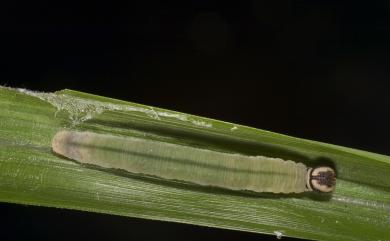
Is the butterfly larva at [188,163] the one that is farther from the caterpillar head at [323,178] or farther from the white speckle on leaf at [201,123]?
the white speckle on leaf at [201,123]

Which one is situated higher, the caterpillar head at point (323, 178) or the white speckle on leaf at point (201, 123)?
the white speckle on leaf at point (201, 123)

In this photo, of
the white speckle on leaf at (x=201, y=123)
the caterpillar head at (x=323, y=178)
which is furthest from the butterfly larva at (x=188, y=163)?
the white speckle on leaf at (x=201, y=123)

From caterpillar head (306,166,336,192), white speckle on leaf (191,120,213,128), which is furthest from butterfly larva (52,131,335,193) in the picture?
white speckle on leaf (191,120,213,128)

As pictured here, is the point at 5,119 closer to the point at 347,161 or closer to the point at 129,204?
the point at 129,204

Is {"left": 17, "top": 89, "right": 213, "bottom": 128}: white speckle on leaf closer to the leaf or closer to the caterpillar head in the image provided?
the leaf

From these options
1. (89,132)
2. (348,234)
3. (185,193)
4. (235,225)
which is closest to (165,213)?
(185,193)

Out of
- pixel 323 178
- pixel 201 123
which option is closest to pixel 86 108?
pixel 201 123
